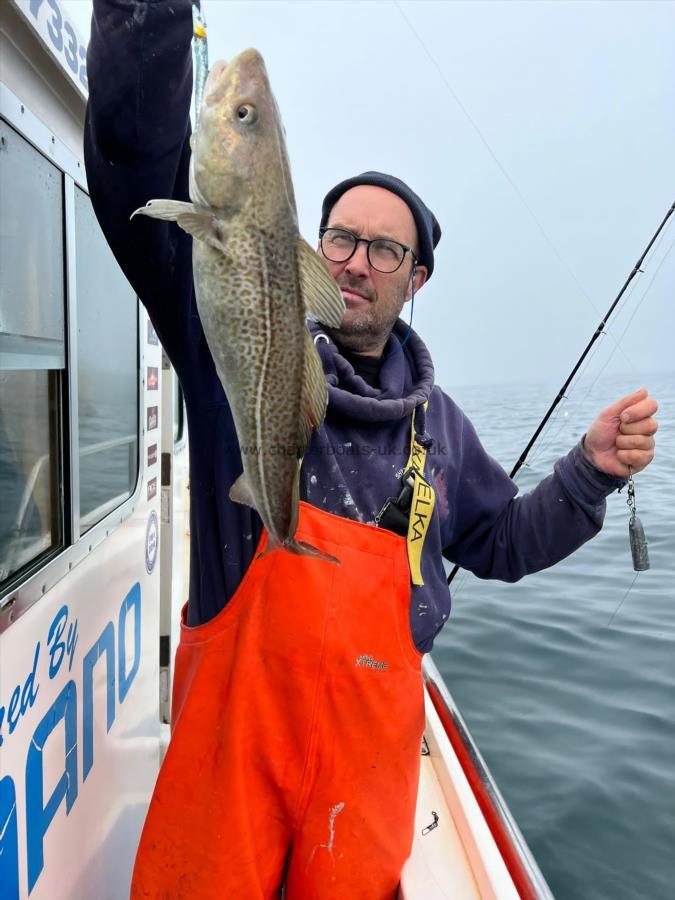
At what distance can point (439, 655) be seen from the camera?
220 inches

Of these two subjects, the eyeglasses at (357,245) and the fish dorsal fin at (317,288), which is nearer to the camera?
the fish dorsal fin at (317,288)

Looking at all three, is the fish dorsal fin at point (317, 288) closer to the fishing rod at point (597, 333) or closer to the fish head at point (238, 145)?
the fish head at point (238, 145)

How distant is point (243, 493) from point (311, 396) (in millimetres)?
275

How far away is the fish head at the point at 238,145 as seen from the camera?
131cm

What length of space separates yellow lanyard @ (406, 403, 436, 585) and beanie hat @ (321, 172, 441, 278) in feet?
2.70

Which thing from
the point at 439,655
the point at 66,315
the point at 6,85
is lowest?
the point at 439,655

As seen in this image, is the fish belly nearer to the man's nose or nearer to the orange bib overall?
the orange bib overall

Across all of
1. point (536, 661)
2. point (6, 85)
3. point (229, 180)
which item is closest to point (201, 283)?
point (229, 180)

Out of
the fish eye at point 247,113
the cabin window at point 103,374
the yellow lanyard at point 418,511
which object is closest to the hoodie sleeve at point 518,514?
the yellow lanyard at point 418,511

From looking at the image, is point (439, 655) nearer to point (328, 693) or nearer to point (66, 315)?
point (328, 693)

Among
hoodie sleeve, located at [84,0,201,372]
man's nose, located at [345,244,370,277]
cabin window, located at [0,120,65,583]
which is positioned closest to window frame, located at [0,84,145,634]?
cabin window, located at [0,120,65,583]

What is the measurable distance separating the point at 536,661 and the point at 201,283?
16.0 ft

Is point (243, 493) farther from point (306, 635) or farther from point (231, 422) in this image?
point (306, 635)

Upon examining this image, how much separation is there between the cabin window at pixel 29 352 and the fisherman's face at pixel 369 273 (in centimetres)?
88
